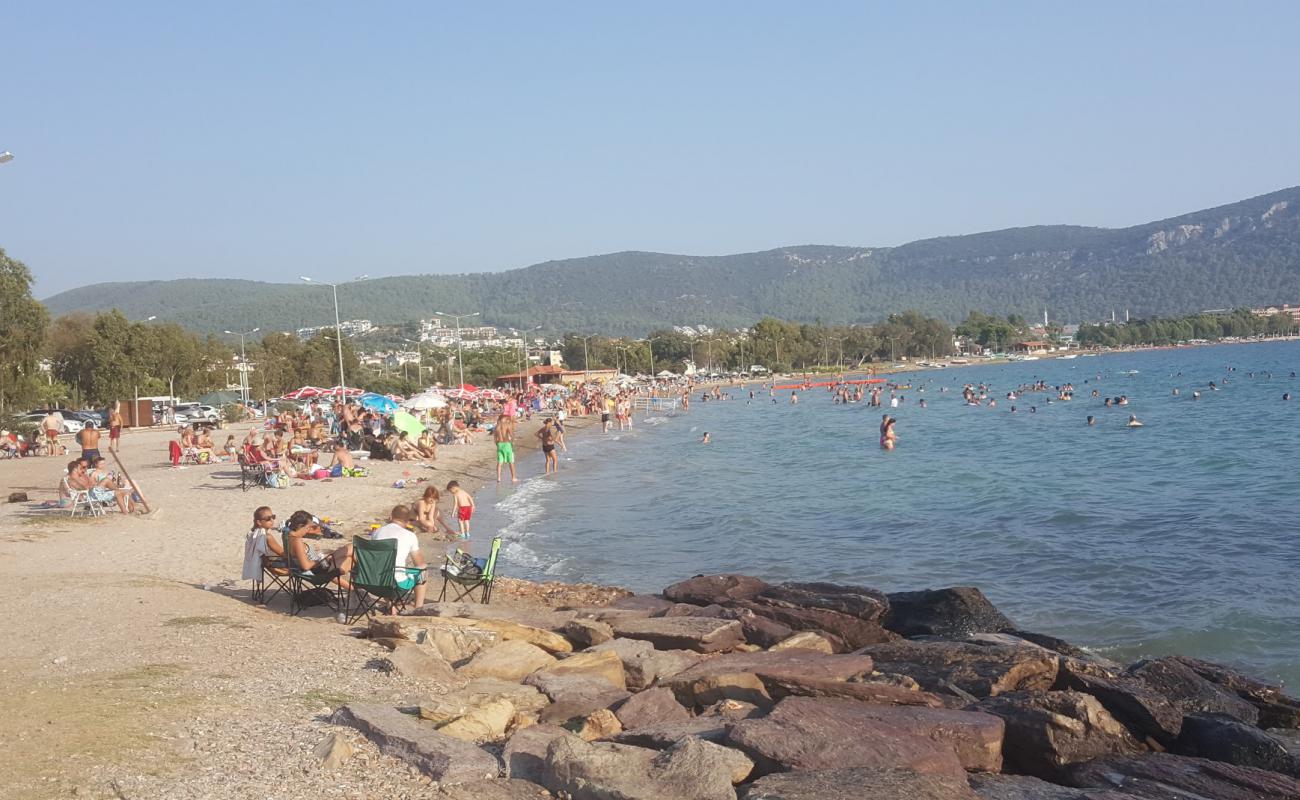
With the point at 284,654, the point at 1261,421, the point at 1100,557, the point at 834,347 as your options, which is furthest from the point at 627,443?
the point at 834,347

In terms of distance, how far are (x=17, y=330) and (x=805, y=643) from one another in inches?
1556

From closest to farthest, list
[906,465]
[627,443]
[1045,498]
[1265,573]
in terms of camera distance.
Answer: [1265,573]
[1045,498]
[906,465]
[627,443]

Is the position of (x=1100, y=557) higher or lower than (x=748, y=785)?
lower

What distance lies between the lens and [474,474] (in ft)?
87.1

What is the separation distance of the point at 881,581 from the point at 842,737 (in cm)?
787

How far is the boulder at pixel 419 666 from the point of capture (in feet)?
22.6

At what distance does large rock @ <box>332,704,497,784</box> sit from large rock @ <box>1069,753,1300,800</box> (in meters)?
3.24

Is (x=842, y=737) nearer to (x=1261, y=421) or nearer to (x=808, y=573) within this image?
(x=808, y=573)

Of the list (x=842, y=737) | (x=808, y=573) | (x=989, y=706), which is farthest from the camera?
(x=808, y=573)

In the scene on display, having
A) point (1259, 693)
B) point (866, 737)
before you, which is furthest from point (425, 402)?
point (866, 737)

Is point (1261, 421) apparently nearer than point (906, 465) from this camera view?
No

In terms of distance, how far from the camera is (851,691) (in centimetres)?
666

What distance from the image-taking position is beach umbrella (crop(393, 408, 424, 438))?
27.5 metres

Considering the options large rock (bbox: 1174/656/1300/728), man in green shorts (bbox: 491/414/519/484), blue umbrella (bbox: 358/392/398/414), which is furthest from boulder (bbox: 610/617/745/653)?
blue umbrella (bbox: 358/392/398/414)
